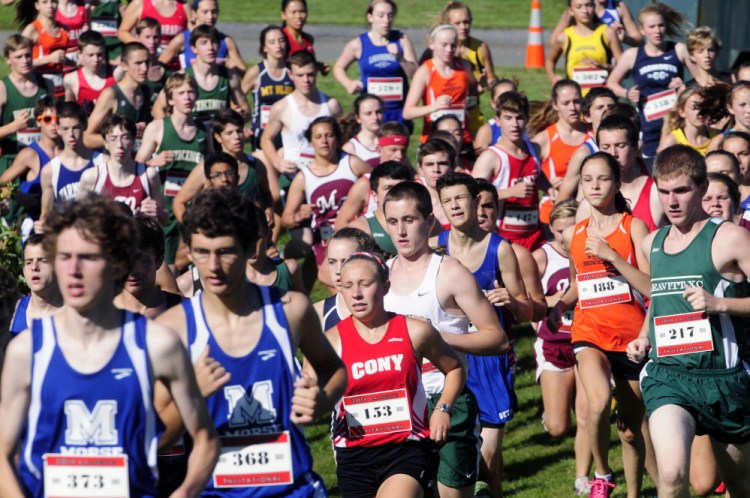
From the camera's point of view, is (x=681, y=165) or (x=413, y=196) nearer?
(x=681, y=165)

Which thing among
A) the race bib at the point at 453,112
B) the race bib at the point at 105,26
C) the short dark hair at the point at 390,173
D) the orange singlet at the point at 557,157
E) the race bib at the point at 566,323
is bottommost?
the race bib at the point at 566,323

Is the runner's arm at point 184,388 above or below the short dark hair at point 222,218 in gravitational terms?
below

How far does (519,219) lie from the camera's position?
34.4 feet

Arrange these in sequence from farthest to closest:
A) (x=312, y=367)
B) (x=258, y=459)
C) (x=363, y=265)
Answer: (x=363, y=265) < (x=312, y=367) < (x=258, y=459)

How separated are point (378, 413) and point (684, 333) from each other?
1.59 meters

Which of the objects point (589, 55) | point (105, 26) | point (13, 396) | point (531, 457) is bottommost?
point (531, 457)

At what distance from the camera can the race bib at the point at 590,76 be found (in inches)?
558

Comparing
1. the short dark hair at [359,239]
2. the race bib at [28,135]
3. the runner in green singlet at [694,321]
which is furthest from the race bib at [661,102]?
the short dark hair at [359,239]

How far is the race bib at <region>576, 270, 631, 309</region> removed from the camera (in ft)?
25.3

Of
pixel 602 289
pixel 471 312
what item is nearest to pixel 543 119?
pixel 602 289

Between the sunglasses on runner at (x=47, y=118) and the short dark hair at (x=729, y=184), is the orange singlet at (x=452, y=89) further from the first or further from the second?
the short dark hair at (x=729, y=184)

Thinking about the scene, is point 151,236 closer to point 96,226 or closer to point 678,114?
point 96,226

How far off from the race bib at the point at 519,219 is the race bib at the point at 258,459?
5818 mm

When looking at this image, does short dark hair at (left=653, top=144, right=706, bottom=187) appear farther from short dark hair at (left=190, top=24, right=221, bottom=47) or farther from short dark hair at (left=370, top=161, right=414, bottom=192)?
short dark hair at (left=190, top=24, right=221, bottom=47)
